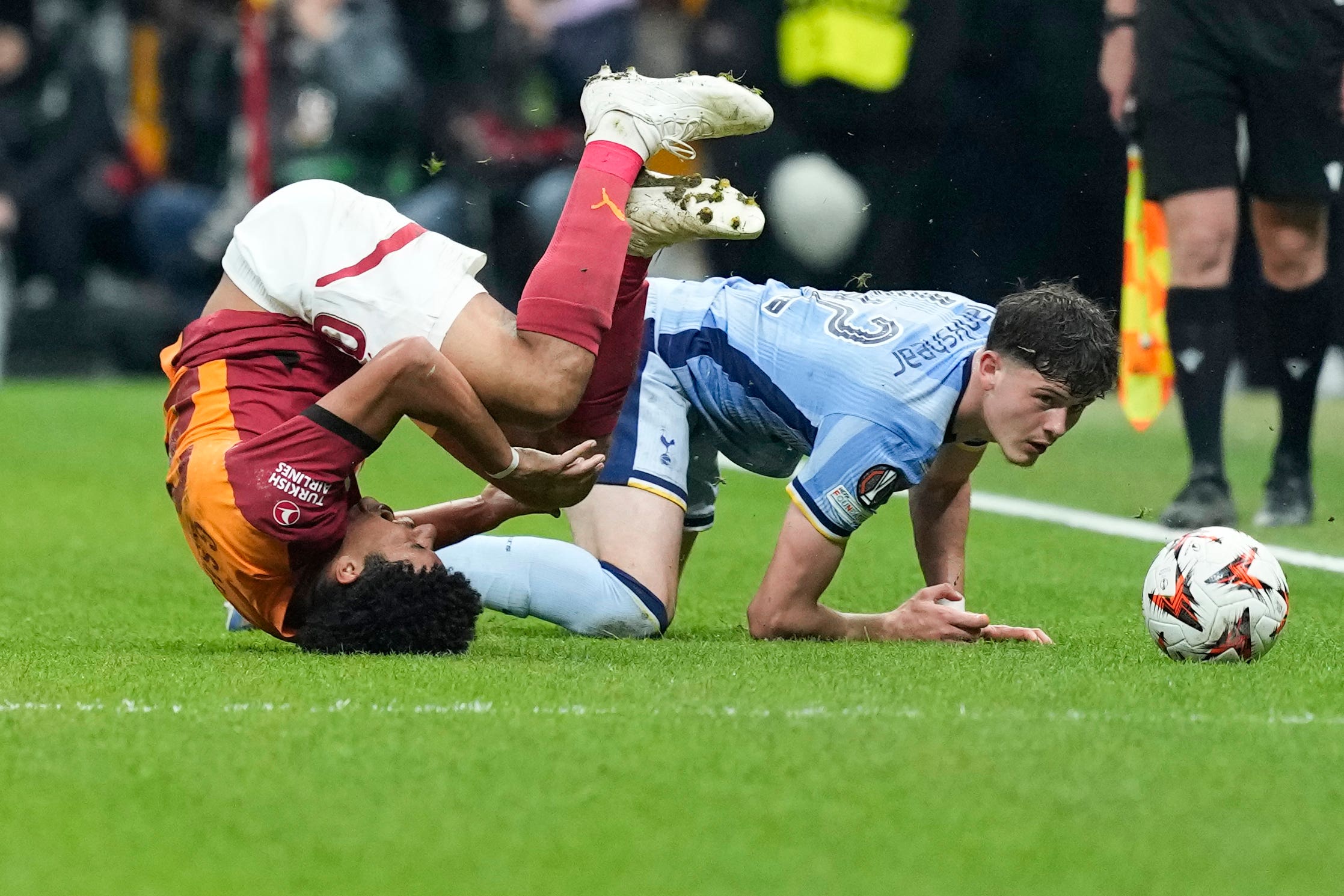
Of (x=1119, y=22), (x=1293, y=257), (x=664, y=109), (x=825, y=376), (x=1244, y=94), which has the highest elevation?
(x=664, y=109)

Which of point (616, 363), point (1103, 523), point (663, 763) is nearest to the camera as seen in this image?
point (663, 763)

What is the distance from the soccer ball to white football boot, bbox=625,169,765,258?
4.10 feet

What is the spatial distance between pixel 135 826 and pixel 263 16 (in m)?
11.5

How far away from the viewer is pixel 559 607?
517cm

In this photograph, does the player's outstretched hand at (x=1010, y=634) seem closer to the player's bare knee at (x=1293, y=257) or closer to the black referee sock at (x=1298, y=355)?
the black referee sock at (x=1298, y=355)

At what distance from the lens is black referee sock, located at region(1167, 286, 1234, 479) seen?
7.42 metres

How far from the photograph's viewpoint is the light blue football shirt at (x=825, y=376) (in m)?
4.98

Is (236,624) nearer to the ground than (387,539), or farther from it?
nearer to the ground

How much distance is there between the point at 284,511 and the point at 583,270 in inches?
37.1

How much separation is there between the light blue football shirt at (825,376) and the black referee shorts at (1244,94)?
7.56ft

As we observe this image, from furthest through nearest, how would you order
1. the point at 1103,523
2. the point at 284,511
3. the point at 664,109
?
1. the point at 1103,523
2. the point at 664,109
3. the point at 284,511

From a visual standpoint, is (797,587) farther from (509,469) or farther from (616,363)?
(509,469)

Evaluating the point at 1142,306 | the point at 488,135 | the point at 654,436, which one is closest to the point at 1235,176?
the point at 1142,306

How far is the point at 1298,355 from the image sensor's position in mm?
7762
